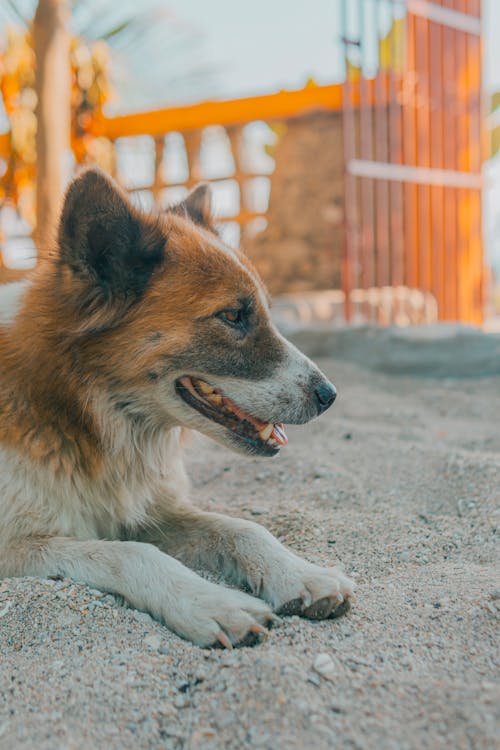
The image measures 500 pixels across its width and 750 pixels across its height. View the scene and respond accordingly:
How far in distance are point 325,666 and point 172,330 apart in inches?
46.2

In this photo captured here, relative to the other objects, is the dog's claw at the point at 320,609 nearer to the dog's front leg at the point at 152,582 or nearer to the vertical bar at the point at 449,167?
the dog's front leg at the point at 152,582

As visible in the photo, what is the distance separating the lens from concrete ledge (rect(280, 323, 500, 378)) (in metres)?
5.96

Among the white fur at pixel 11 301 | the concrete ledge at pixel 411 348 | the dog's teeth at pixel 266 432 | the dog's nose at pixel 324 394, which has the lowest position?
the concrete ledge at pixel 411 348

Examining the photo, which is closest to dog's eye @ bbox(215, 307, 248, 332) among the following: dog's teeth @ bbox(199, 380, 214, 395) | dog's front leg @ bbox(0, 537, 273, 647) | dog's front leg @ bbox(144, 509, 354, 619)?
dog's teeth @ bbox(199, 380, 214, 395)

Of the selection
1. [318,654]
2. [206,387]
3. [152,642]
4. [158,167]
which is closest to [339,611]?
[318,654]

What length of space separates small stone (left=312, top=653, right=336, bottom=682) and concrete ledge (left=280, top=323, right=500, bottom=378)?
431 centimetres

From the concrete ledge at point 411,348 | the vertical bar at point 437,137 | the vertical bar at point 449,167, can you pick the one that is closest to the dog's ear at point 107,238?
the concrete ledge at point 411,348

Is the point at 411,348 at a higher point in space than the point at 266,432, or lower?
lower

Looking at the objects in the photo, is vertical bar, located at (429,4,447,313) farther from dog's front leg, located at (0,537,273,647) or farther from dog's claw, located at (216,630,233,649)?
dog's claw, located at (216,630,233,649)

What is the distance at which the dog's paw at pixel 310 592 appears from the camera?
87.0 inches

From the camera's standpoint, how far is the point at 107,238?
→ 98.2 inches

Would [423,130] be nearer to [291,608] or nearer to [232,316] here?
[232,316]

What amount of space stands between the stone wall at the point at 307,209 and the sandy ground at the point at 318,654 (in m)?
5.98

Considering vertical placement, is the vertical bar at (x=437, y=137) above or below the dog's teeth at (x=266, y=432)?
above
